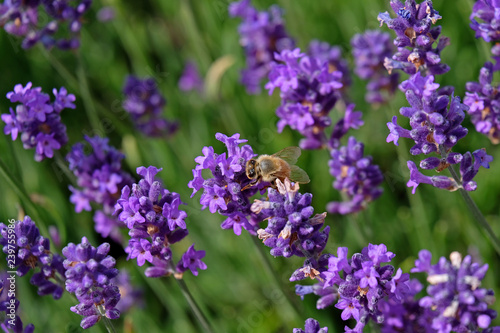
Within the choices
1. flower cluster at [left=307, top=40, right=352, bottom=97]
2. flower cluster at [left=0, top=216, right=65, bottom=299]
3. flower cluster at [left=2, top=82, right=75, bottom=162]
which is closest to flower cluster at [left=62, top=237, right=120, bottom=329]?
flower cluster at [left=0, top=216, right=65, bottom=299]

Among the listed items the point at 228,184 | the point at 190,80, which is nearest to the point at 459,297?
the point at 228,184

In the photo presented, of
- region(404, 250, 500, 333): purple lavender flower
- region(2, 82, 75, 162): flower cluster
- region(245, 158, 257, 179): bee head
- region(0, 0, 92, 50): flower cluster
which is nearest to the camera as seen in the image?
region(404, 250, 500, 333): purple lavender flower

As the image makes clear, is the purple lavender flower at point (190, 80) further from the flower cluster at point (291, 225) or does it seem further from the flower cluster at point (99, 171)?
the flower cluster at point (291, 225)

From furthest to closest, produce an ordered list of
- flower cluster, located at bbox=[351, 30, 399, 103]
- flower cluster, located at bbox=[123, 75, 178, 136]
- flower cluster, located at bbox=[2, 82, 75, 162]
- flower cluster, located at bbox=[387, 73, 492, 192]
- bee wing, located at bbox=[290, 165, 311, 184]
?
flower cluster, located at bbox=[123, 75, 178, 136] < flower cluster, located at bbox=[351, 30, 399, 103] < flower cluster, located at bbox=[2, 82, 75, 162] < bee wing, located at bbox=[290, 165, 311, 184] < flower cluster, located at bbox=[387, 73, 492, 192]

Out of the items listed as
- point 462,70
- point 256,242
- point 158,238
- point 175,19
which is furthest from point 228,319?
→ point 175,19

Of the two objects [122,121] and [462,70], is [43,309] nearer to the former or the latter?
[122,121]

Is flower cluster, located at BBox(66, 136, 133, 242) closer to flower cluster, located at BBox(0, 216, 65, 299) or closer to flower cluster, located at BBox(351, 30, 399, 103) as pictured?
flower cluster, located at BBox(0, 216, 65, 299)

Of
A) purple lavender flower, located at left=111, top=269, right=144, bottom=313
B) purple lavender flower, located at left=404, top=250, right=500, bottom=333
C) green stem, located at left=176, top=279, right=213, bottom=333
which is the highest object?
purple lavender flower, located at left=111, top=269, right=144, bottom=313
